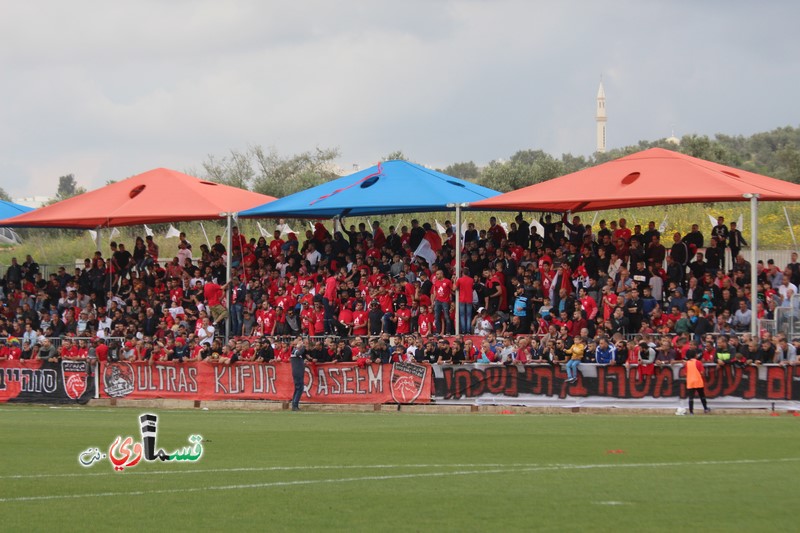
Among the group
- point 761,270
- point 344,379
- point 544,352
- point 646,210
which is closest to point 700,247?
point 761,270

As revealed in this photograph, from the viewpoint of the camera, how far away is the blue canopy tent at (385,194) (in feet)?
103

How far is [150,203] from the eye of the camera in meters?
34.4

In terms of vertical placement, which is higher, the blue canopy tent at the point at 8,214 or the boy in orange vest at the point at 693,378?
the blue canopy tent at the point at 8,214

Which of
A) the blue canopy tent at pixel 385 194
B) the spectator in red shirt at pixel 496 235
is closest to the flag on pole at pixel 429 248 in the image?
the blue canopy tent at pixel 385 194

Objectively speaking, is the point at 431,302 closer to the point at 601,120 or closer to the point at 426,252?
the point at 426,252

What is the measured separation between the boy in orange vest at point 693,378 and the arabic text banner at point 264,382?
617cm

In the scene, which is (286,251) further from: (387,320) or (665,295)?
(665,295)

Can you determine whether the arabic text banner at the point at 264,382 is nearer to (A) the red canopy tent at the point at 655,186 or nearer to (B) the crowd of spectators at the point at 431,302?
(B) the crowd of spectators at the point at 431,302

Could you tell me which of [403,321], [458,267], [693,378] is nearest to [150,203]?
[403,321]

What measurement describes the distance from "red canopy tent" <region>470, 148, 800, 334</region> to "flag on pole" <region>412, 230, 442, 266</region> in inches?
94.5

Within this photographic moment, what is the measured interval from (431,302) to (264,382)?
4923mm

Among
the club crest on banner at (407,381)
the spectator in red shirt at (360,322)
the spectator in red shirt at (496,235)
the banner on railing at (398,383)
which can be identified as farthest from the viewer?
the spectator in red shirt at (496,235)

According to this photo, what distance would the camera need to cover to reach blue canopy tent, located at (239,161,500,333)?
31.3 metres

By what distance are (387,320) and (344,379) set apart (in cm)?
259
